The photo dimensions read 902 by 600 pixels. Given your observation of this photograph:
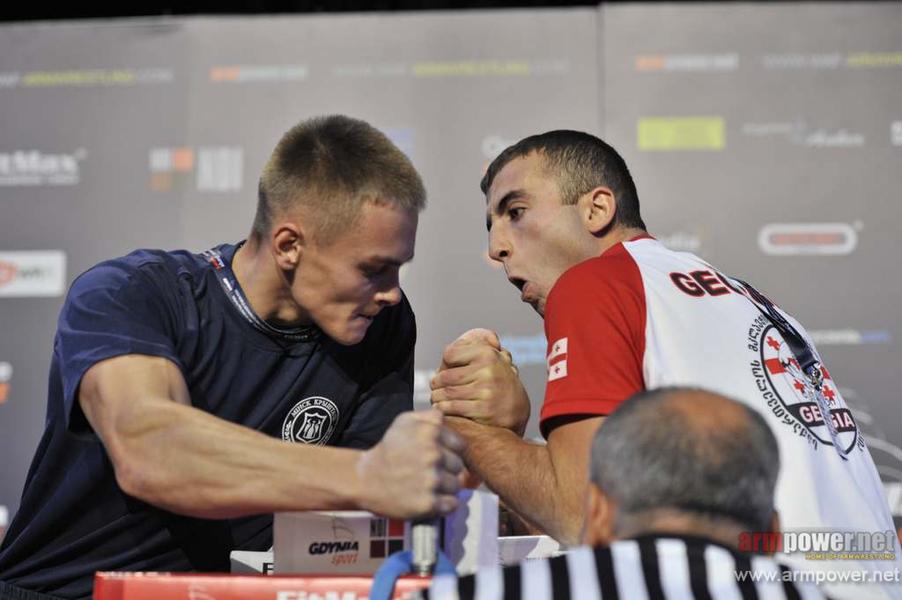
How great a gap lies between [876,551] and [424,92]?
3.59m

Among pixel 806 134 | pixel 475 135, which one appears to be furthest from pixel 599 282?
pixel 806 134

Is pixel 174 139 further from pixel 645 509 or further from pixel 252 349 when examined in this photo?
pixel 645 509

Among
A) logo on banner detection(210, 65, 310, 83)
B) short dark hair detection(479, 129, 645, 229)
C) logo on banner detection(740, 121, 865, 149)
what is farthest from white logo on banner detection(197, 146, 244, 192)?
short dark hair detection(479, 129, 645, 229)

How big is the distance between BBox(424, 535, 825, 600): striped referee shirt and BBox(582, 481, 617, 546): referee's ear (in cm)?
5

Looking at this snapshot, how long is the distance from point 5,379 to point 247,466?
12.3ft

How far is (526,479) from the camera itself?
182 centimetres

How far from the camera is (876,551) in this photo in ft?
5.89

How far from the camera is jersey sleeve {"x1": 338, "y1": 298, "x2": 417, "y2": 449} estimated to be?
228 cm

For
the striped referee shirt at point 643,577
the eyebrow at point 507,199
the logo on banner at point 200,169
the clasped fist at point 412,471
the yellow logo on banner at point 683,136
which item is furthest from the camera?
the logo on banner at point 200,169

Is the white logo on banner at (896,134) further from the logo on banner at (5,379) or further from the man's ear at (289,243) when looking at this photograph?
the logo on banner at (5,379)

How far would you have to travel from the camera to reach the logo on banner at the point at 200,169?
4902 mm

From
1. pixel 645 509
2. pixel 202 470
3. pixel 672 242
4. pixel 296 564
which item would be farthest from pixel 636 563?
pixel 672 242

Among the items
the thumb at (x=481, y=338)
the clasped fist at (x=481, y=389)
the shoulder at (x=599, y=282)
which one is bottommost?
the clasped fist at (x=481, y=389)

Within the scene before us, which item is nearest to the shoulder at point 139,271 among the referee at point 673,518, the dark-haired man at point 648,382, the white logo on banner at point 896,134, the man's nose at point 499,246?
the dark-haired man at point 648,382
